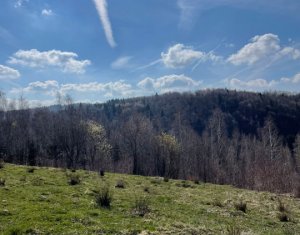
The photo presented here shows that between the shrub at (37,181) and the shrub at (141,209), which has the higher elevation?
the shrub at (37,181)

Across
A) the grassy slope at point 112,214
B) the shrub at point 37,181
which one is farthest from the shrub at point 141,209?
the shrub at point 37,181

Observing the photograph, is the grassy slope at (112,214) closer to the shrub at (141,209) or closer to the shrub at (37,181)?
the shrub at (37,181)

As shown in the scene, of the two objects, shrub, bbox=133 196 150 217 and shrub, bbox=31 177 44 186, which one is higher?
A: shrub, bbox=31 177 44 186

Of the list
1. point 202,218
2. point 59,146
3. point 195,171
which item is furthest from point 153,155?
point 202,218

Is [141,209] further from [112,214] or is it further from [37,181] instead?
[37,181]

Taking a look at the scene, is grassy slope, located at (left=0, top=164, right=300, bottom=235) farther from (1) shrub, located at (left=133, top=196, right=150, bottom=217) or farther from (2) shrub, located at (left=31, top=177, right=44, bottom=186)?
(1) shrub, located at (left=133, top=196, right=150, bottom=217)

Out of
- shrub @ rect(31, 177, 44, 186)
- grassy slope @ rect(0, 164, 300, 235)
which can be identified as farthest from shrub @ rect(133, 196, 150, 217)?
shrub @ rect(31, 177, 44, 186)

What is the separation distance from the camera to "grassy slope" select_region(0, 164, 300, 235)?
48.2 feet

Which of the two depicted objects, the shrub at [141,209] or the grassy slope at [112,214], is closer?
the grassy slope at [112,214]

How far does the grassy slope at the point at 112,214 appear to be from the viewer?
48.2ft

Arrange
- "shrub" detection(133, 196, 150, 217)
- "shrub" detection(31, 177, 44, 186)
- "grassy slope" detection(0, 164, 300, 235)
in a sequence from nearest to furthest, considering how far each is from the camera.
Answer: "grassy slope" detection(0, 164, 300, 235), "shrub" detection(133, 196, 150, 217), "shrub" detection(31, 177, 44, 186)

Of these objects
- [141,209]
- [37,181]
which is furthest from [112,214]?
[37,181]

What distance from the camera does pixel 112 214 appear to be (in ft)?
58.0

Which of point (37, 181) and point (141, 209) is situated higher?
point (37, 181)
